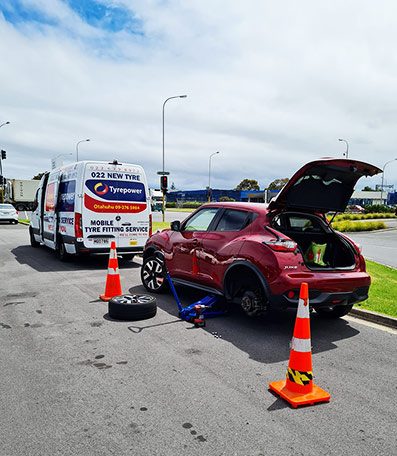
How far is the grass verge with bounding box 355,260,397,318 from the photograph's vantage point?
603cm

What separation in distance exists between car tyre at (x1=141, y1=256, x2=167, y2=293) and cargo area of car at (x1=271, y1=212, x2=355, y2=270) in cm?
237

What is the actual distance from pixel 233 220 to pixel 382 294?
10.6 ft

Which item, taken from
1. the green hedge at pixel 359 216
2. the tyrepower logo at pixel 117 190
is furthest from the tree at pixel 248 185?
the tyrepower logo at pixel 117 190

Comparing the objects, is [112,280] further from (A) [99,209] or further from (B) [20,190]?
(B) [20,190]

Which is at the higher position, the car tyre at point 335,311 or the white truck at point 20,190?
the white truck at point 20,190

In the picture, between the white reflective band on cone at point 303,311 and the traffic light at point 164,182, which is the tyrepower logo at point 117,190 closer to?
the white reflective band on cone at point 303,311

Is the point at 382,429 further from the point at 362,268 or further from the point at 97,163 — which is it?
the point at 97,163

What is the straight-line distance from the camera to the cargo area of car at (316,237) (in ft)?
18.4

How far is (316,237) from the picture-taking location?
5809 millimetres

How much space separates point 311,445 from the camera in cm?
274

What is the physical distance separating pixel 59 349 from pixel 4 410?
1.29 m

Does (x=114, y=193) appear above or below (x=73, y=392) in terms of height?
above

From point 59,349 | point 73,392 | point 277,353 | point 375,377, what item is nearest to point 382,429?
point 375,377

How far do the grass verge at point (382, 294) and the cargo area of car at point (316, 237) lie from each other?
1.05 metres
